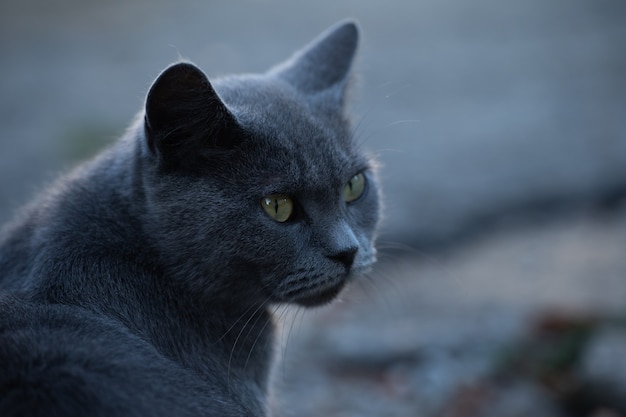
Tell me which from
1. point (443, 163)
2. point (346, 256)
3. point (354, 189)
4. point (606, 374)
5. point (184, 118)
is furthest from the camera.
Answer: point (443, 163)

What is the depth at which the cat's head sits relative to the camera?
6.84ft

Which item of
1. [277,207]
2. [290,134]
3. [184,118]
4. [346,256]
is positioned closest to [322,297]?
[346,256]

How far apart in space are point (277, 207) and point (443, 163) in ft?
11.8

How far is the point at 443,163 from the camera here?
555 cm

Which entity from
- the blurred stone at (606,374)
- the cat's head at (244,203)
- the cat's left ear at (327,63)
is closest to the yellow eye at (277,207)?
the cat's head at (244,203)

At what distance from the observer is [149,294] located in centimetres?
210

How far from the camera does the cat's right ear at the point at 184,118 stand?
195cm

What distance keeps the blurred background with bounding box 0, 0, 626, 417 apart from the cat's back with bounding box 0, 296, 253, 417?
0.76 metres

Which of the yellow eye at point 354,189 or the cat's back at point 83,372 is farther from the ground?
the yellow eye at point 354,189

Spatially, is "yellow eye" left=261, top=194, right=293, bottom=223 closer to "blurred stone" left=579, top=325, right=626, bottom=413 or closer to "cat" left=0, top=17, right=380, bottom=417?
"cat" left=0, top=17, right=380, bottom=417

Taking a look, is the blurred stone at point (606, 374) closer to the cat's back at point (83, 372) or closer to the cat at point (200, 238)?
the cat at point (200, 238)

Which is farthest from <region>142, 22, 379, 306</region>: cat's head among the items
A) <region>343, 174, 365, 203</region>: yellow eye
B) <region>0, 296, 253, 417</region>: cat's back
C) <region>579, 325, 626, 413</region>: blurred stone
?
<region>579, 325, 626, 413</region>: blurred stone

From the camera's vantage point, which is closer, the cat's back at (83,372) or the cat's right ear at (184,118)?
the cat's back at (83,372)

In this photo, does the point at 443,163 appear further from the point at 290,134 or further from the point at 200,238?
the point at 200,238
